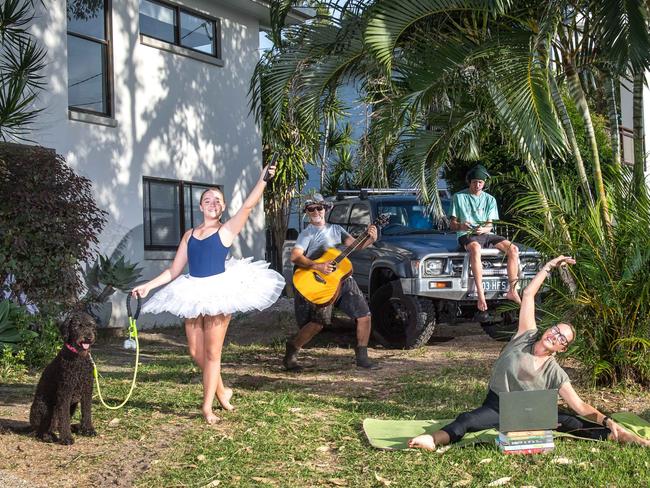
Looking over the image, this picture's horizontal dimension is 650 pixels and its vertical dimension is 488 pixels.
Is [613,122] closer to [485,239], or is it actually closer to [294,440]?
[485,239]

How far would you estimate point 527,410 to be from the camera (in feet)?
18.8

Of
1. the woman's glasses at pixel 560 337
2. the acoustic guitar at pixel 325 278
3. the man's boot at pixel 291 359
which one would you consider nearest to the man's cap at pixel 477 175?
the acoustic guitar at pixel 325 278

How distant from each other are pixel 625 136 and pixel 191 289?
49.4 ft

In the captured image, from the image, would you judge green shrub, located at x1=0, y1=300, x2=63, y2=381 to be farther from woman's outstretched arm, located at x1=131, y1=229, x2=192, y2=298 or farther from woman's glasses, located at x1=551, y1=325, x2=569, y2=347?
woman's glasses, located at x1=551, y1=325, x2=569, y2=347

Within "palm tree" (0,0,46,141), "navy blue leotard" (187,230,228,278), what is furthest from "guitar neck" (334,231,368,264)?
"palm tree" (0,0,46,141)

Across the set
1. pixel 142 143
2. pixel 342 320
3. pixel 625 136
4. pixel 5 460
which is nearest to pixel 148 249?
pixel 142 143

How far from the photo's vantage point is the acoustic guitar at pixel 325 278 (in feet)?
30.8

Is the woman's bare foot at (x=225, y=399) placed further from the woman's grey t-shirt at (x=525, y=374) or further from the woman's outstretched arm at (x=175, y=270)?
the woman's grey t-shirt at (x=525, y=374)

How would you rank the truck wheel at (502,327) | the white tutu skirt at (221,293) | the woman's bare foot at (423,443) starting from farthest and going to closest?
1. the truck wheel at (502,327)
2. the white tutu skirt at (221,293)
3. the woman's bare foot at (423,443)

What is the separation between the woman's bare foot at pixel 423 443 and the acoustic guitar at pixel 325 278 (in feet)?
11.6

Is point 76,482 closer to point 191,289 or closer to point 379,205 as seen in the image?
point 191,289

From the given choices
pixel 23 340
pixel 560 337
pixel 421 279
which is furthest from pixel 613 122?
pixel 23 340

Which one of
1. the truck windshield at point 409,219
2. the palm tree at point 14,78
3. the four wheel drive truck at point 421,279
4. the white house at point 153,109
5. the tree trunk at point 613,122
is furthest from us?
the white house at point 153,109

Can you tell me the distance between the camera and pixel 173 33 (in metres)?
15.6
